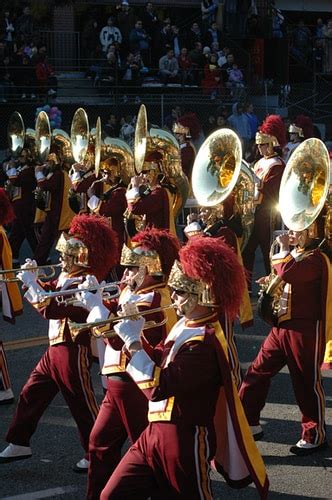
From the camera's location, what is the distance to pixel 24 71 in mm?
17891

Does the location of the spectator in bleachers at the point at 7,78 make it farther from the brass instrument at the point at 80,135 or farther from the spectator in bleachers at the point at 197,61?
the brass instrument at the point at 80,135

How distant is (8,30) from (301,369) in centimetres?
1436

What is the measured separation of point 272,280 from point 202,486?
2130 millimetres

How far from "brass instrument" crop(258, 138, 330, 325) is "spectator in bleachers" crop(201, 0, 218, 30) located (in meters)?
15.8

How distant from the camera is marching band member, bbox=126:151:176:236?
963 cm

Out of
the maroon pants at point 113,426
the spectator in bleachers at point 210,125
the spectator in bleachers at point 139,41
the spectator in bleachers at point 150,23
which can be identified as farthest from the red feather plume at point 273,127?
the spectator in bleachers at point 150,23

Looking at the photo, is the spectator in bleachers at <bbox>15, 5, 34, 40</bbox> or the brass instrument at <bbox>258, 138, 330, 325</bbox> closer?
the brass instrument at <bbox>258, 138, 330, 325</bbox>

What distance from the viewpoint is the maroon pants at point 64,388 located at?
18.9 feet

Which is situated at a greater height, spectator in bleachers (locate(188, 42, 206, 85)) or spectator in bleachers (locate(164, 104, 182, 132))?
spectator in bleachers (locate(188, 42, 206, 85))

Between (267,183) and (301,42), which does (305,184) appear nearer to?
(267,183)

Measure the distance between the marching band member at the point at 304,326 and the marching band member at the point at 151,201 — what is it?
10.8 feet

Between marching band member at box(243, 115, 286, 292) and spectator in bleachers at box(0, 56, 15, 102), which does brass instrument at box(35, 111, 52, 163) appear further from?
spectator in bleachers at box(0, 56, 15, 102)

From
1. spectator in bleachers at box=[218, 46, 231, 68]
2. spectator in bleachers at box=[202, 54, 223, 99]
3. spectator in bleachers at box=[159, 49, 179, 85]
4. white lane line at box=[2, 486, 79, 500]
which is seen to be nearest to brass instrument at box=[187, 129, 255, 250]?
white lane line at box=[2, 486, 79, 500]

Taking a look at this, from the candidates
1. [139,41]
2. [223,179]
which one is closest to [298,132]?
[223,179]
